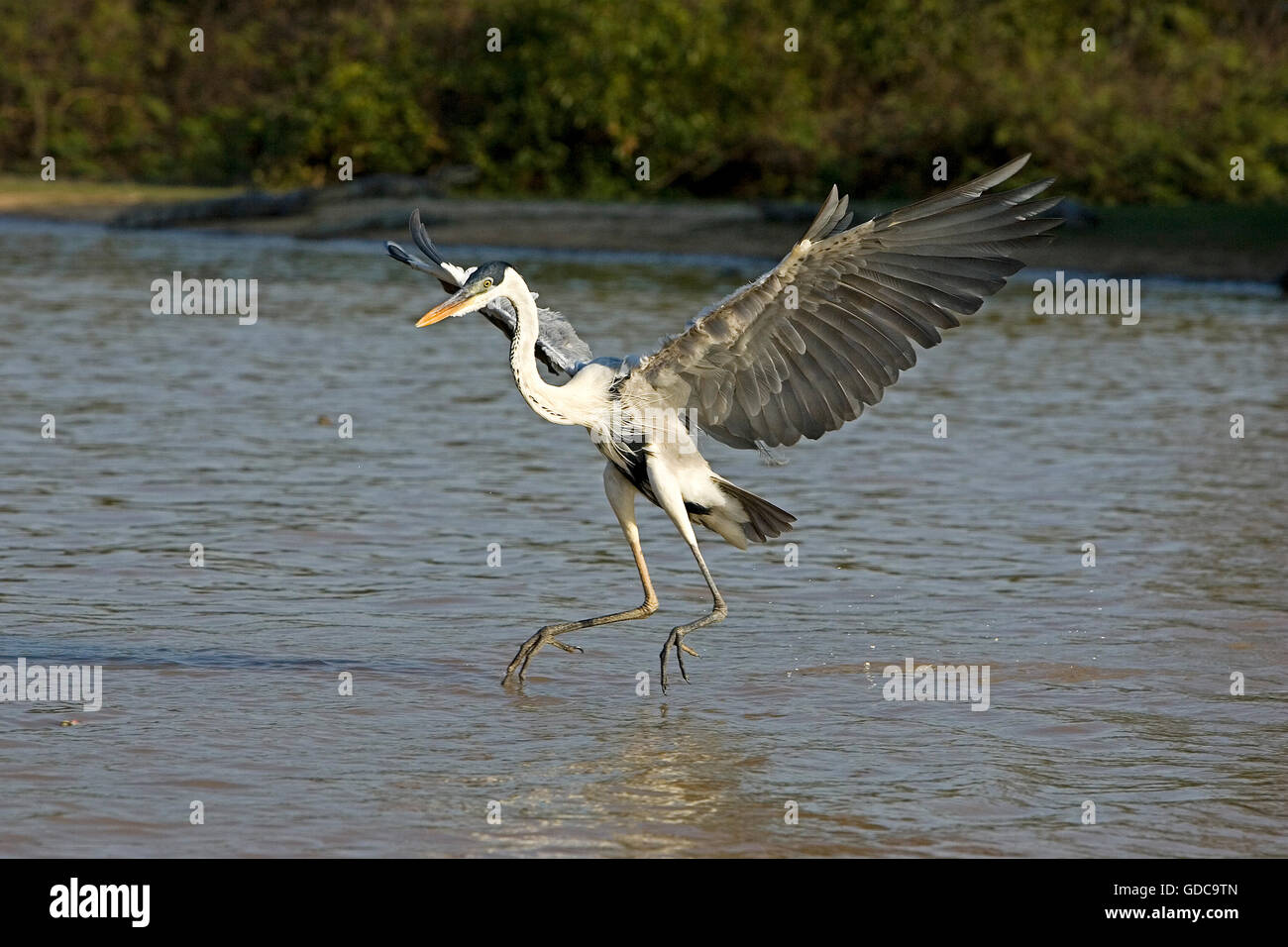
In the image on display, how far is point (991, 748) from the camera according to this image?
5.95m

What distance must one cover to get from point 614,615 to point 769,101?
880 inches

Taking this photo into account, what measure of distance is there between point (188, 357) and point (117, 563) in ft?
22.2

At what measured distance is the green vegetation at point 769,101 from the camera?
81.7 ft

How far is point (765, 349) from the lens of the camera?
627cm

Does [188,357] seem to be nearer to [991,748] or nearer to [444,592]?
[444,592]

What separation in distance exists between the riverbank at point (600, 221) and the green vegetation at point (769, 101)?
1328mm

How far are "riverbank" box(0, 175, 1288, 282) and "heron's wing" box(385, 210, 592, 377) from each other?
14668 mm

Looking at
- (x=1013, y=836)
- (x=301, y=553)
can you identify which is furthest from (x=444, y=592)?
(x=1013, y=836)
